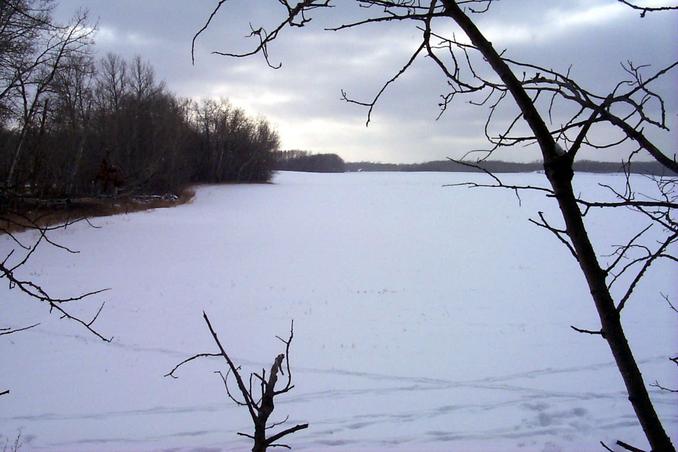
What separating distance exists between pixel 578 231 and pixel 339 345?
26.7 ft

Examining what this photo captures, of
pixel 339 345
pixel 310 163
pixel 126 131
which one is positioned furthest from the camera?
pixel 310 163

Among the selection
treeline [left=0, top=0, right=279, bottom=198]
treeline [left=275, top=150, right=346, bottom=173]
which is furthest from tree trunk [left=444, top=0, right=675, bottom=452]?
treeline [left=275, top=150, right=346, bottom=173]

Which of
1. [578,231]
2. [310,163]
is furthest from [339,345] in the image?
[310,163]

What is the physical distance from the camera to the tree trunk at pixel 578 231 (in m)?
A: 0.94

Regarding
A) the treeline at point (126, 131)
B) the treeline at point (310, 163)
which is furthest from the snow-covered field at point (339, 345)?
the treeline at point (310, 163)

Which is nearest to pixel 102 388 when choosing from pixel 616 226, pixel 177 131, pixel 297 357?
pixel 297 357

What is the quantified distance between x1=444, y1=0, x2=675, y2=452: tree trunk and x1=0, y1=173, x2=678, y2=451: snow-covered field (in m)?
5.10

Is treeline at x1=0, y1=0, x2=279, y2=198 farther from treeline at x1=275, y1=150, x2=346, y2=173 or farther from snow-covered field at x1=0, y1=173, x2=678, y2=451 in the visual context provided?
treeline at x1=275, y1=150, x2=346, y2=173

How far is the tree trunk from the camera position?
94 centimetres

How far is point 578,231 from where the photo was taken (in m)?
0.96

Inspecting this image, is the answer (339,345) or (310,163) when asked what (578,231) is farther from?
(310,163)

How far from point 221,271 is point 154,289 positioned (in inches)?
99.9

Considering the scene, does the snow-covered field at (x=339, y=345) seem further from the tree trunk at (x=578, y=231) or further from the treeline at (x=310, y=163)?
the treeline at (x=310, y=163)

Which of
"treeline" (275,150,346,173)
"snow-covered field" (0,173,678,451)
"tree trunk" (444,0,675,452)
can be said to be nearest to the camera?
"tree trunk" (444,0,675,452)
